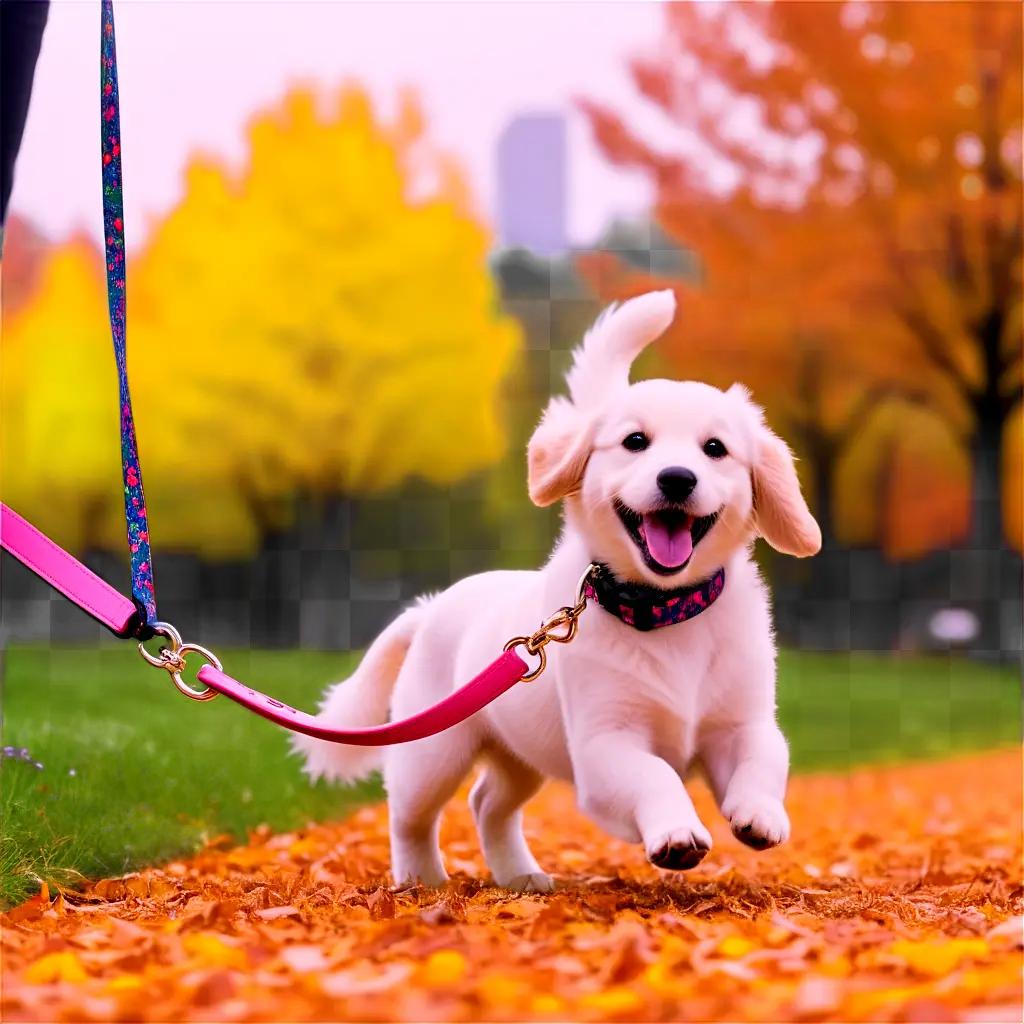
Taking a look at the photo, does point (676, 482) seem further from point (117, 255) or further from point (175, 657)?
point (117, 255)

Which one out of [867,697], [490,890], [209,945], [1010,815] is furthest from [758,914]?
[867,697]

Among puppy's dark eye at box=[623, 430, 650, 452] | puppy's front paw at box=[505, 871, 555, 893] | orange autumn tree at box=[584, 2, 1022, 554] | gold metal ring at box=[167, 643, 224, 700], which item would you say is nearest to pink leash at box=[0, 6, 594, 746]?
gold metal ring at box=[167, 643, 224, 700]

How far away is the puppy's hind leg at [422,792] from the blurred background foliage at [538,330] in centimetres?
992

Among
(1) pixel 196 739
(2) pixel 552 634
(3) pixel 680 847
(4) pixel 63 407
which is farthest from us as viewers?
(4) pixel 63 407

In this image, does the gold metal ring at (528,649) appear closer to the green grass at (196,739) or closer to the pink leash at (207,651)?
the pink leash at (207,651)

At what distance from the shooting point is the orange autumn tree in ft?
38.8

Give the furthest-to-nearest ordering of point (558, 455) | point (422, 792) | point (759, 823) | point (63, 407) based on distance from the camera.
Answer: point (63, 407), point (422, 792), point (558, 455), point (759, 823)

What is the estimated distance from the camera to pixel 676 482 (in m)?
2.81

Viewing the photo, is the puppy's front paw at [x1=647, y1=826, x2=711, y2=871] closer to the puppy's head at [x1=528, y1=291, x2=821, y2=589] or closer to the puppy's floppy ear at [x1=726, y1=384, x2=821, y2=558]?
the puppy's head at [x1=528, y1=291, x2=821, y2=589]

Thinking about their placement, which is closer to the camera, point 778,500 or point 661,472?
point 661,472

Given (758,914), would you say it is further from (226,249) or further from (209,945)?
(226,249)

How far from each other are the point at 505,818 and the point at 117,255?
1904 mm

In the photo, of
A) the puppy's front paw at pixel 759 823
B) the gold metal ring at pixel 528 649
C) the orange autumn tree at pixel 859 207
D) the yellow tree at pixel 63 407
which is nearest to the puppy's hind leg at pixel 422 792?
the gold metal ring at pixel 528 649

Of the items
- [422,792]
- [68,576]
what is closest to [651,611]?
[422,792]
